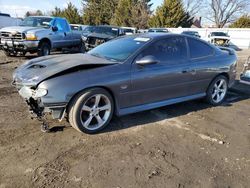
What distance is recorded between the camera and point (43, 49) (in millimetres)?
11641

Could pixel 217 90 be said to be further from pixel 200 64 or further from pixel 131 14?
pixel 131 14

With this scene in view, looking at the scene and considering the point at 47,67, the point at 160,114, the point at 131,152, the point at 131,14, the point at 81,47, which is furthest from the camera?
the point at 131,14

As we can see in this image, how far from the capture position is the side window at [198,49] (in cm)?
566

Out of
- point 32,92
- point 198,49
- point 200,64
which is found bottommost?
point 32,92

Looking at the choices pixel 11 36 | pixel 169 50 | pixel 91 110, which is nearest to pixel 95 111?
pixel 91 110

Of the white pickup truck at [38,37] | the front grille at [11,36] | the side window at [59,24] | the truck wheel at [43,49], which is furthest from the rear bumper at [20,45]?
the side window at [59,24]

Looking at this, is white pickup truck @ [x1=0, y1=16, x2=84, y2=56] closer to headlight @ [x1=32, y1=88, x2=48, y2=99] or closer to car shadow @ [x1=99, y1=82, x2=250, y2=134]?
car shadow @ [x1=99, y1=82, x2=250, y2=134]

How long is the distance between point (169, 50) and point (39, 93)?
2.57m

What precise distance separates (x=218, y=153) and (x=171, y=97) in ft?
5.19

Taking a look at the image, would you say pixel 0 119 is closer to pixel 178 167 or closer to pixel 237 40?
pixel 178 167

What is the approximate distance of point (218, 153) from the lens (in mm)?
4059

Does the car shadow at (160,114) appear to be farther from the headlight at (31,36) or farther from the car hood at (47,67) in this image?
the headlight at (31,36)

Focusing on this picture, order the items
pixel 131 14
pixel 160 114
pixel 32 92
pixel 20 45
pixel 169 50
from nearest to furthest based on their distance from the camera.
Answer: pixel 32 92 < pixel 169 50 < pixel 160 114 < pixel 20 45 < pixel 131 14

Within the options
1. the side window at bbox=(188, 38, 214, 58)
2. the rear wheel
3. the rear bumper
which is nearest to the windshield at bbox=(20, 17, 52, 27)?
the rear bumper
